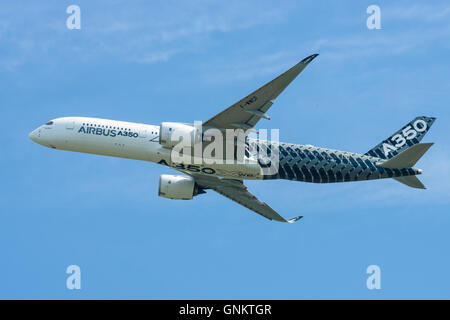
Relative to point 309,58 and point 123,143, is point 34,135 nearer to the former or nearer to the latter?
point 123,143

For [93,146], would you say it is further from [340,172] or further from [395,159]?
[395,159]

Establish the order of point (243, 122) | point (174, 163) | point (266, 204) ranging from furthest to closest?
point (266, 204) → point (174, 163) → point (243, 122)

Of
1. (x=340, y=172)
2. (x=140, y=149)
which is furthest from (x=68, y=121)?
(x=340, y=172)

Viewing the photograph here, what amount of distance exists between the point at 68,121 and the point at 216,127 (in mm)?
11169

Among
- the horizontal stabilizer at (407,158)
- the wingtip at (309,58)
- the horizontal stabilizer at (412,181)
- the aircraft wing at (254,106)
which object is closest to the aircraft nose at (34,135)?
the aircraft wing at (254,106)

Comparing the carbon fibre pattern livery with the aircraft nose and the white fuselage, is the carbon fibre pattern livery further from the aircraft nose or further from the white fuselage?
the aircraft nose

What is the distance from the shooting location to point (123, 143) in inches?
1956

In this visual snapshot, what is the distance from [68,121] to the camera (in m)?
51.1

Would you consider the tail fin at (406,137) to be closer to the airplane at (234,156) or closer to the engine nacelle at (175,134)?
the airplane at (234,156)

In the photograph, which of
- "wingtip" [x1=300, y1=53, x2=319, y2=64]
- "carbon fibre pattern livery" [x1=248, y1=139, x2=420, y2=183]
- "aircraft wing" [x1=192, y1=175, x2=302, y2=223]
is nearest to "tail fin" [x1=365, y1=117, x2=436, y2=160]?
"carbon fibre pattern livery" [x1=248, y1=139, x2=420, y2=183]

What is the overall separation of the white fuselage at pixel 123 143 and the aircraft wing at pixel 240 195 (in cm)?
375

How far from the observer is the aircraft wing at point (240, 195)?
5491 centimetres

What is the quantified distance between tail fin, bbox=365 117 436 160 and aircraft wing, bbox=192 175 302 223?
8.52 metres

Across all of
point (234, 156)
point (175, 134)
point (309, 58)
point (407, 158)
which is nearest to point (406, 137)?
point (407, 158)
